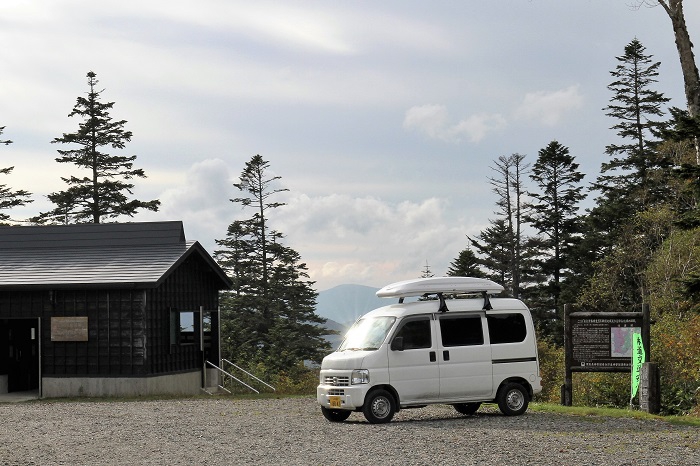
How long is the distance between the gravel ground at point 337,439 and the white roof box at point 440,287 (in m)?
2.35

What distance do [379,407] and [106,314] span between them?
41.9 feet

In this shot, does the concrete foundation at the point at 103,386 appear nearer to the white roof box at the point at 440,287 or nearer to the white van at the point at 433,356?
the white van at the point at 433,356

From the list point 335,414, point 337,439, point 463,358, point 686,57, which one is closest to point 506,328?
point 463,358

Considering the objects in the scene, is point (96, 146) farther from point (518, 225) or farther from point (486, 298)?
point (486, 298)

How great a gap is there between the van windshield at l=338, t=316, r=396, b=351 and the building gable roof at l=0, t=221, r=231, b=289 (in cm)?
990

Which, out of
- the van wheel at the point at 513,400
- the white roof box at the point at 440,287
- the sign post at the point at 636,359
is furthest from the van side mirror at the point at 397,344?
the sign post at the point at 636,359

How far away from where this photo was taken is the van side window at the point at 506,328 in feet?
56.0

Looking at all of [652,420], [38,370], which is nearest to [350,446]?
[652,420]

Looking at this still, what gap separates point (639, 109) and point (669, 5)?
38.9 m

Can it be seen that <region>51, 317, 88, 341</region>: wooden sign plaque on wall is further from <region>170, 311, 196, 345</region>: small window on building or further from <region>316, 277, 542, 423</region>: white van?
<region>316, 277, 542, 423</region>: white van

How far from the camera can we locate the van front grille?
1617 centimetres

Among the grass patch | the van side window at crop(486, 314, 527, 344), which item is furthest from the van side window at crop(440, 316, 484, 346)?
the grass patch

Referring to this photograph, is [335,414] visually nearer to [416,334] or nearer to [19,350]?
[416,334]

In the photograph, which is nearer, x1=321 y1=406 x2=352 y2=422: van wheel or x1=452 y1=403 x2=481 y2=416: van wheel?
x1=321 y1=406 x2=352 y2=422: van wheel
